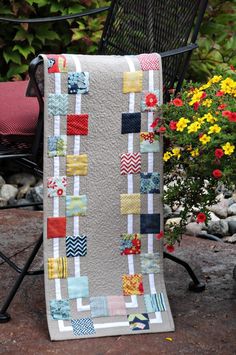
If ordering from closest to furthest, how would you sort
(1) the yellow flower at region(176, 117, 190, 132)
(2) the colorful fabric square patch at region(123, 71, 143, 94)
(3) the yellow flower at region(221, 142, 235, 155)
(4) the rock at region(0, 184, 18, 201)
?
(3) the yellow flower at region(221, 142, 235, 155), (1) the yellow flower at region(176, 117, 190, 132), (2) the colorful fabric square patch at region(123, 71, 143, 94), (4) the rock at region(0, 184, 18, 201)

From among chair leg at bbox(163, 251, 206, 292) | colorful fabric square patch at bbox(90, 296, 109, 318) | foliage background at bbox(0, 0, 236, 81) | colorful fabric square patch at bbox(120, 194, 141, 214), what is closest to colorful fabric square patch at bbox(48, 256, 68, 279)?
colorful fabric square patch at bbox(90, 296, 109, 318)

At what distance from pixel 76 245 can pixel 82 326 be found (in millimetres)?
260

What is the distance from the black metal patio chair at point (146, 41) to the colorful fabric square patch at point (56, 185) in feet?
0.51

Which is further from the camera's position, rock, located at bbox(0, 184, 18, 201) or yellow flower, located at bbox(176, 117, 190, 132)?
rock, located at bbox(0, 184, 18, 201)

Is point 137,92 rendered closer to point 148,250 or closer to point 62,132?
point 62,132

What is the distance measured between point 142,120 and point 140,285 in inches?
21.4

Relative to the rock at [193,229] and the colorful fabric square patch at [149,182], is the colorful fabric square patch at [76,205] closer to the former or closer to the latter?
the colorful fabric square patch at [149,182]

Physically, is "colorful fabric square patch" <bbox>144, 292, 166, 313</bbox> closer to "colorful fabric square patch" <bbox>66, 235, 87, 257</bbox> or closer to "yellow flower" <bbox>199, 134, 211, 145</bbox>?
"colorful fabric square patch" <bbox>66, 235, 87, 257</bbox>

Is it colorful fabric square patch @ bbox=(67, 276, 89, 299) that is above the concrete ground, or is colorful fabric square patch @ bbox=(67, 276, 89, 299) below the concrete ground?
above

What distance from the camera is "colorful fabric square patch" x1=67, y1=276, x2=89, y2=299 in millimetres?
3004

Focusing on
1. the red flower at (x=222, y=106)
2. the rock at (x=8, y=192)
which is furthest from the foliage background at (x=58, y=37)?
the red flower at (x=222, y=106)

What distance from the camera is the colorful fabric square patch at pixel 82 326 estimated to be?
2.98m

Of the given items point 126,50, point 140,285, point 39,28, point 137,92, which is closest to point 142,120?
point 137,92

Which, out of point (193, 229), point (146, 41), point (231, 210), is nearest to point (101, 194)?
point (146, 41)
